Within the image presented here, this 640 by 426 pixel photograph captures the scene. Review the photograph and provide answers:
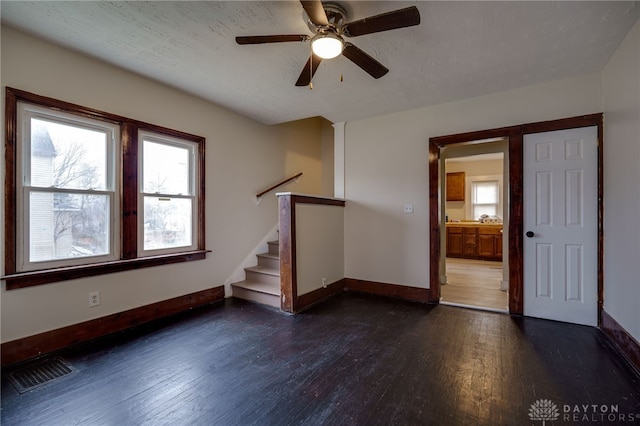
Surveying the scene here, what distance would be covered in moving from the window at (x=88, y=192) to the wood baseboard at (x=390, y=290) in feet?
7.52

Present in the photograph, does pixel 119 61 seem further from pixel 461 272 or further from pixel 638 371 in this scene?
pixel 461 272

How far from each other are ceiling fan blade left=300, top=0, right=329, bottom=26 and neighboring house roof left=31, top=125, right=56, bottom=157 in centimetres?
236

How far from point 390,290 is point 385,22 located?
10.6ft

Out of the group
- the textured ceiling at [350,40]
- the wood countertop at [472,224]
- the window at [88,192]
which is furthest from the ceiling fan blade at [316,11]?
the wood countertop at [472,224]

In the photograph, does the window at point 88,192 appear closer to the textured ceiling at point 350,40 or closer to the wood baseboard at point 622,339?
the textured ceiling at point 350,40

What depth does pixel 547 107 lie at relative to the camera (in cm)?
309


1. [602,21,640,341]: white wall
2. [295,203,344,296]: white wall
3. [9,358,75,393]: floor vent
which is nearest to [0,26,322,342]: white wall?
[9,358,75,393]: floor vent

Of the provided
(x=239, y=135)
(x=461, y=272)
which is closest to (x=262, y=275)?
(x=239, y=135)

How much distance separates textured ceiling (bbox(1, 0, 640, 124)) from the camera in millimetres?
1988

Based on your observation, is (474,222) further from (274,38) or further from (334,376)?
(274,38)

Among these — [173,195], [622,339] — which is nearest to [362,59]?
[173,195]

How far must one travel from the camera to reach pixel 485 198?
25.2 ft

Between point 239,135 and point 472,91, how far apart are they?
3.01 m

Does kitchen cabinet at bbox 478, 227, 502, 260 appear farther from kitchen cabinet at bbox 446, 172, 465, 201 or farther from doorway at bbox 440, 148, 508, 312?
kitchen cabinet at bbox 446, 172, 465, 201
